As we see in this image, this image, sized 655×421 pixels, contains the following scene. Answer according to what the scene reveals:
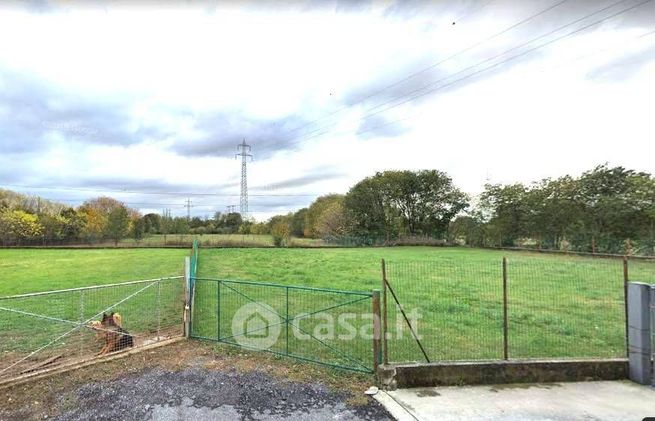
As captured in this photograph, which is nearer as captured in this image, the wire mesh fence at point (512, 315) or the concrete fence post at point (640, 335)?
the concrete fence post at point (640, 335)

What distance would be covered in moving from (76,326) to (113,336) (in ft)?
3.04

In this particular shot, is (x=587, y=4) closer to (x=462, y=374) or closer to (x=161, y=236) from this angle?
(x=462, y=374)

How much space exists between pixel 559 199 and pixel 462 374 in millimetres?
34518

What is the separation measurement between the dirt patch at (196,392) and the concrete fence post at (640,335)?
4306 mm

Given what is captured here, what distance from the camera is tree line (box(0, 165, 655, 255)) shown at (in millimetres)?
29031

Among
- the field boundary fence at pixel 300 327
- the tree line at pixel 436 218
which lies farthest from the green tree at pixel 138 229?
the field boundary fence at pixel 300 327

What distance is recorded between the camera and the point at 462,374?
228 inches

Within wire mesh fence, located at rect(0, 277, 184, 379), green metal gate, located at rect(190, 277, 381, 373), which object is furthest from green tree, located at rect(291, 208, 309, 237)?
green metal gate, located at rect(190, 277, 381, 373)

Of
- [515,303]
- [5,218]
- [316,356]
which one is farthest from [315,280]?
[5,218]

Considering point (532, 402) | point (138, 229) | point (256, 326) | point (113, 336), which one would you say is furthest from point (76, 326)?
point (138, 229)

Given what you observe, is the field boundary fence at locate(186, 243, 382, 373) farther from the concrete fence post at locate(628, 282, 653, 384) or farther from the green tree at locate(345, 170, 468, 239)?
the green tree at locate(345, 170, 468, 239)

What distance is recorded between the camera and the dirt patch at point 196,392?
16.2ft

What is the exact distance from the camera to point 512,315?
32.6ft

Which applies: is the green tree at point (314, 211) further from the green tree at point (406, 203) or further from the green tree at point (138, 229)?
the green tree at point (138, 229)
